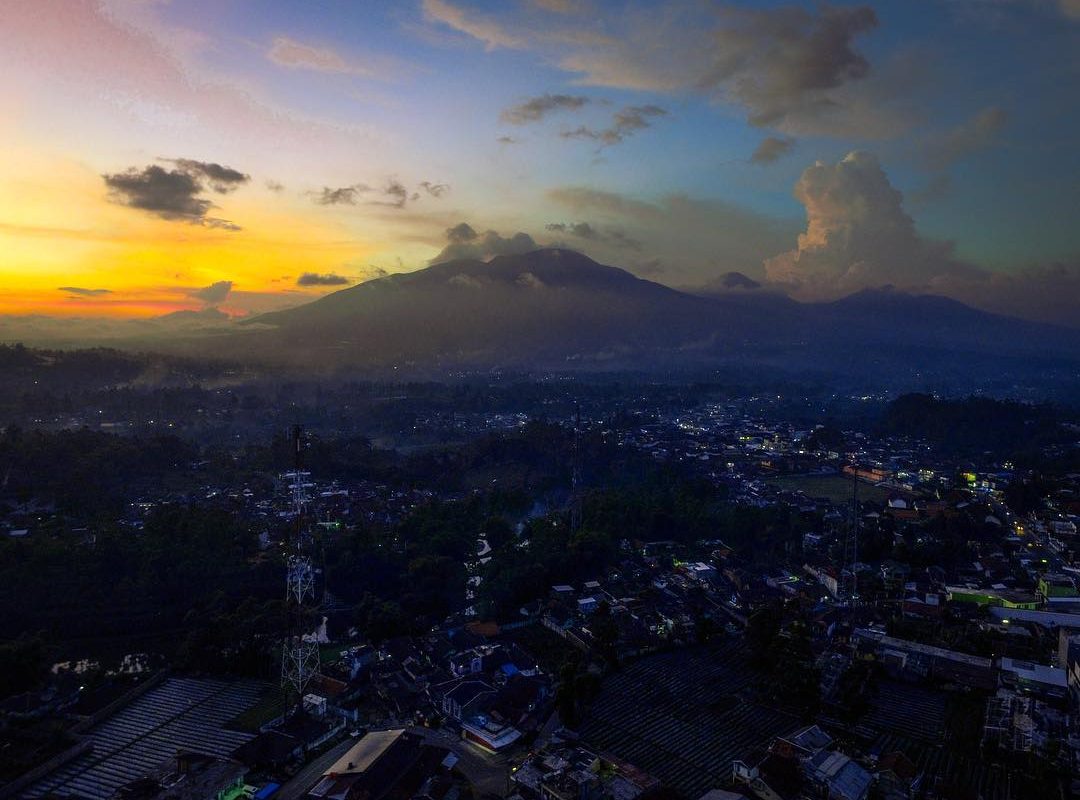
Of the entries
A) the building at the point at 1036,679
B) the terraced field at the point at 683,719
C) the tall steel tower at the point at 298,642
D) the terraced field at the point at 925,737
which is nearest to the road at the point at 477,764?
the terraced field at the point at 683,719

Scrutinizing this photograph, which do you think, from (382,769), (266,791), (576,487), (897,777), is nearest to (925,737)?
Result: (897,777)

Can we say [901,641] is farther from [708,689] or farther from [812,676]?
[708,689]

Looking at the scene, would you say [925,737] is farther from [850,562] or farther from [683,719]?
[850,562]

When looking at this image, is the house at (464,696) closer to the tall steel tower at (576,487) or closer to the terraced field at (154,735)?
the terraced field at (154,735)

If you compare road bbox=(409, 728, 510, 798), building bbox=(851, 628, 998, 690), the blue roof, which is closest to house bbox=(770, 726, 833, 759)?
building bbox=(851, 628, 998, 690)

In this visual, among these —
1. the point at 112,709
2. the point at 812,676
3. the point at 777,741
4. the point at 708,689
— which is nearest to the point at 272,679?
the point at 112,709

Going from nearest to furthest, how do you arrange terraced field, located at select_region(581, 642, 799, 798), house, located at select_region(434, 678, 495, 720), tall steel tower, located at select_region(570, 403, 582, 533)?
terraced field, located at select_region(581, 642, 799, 798), house, located at select_region(434, 678, 495, 720), tall steel tower, located at select_region(570, 403, 582, 533)

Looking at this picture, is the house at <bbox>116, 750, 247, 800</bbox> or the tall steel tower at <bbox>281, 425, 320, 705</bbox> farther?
the tall steel tower at <bbox>281, 425, 320, 705</bbox>

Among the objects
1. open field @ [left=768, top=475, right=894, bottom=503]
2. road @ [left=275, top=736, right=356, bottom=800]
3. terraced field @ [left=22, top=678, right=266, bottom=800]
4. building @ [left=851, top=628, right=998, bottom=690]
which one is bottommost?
terraced field @ [left=22, top=678, right=266, bottom=800]

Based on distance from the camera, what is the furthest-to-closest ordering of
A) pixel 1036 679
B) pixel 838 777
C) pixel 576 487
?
pixel 576 487, pixel 1036 679, pixel 838 777

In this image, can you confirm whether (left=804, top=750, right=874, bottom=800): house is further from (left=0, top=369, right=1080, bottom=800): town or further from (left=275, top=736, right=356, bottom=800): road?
(left=275, top=736, right=356, bottom=800): road
